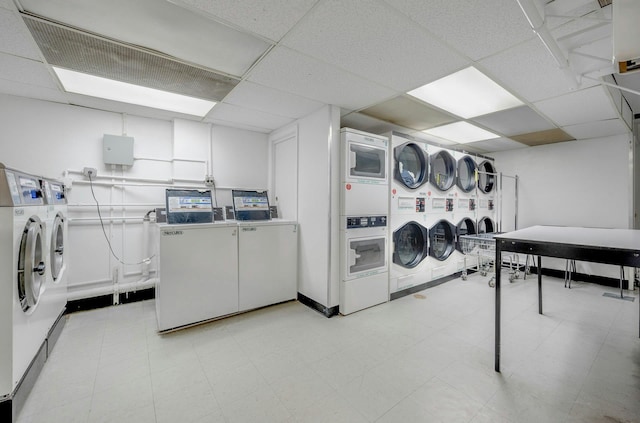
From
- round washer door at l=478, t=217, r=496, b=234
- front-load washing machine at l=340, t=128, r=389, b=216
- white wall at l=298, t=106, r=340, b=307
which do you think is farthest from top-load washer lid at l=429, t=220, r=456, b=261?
white wall at l=298, t=106, r=340, b=307

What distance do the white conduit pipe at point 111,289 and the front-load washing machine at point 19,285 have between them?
101 centimetres

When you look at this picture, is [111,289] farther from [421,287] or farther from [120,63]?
[421,287]

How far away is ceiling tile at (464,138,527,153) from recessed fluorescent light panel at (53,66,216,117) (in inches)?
180

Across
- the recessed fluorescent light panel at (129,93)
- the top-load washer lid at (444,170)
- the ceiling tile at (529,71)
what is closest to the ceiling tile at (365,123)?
the top-load washer lid at (444,170)

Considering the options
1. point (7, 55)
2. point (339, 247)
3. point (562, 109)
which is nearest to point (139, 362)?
point (339, 247)

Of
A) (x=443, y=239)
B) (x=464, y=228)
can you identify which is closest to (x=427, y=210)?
(x=443, y=239)

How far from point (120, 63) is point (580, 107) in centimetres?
476

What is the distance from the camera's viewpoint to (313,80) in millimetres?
2363

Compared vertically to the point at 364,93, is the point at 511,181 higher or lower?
lower

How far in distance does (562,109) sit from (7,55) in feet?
17.7

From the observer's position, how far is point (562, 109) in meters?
3.07

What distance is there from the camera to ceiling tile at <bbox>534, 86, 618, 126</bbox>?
269 centimetres

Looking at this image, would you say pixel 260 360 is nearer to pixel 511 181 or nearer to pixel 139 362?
pixel 139 362

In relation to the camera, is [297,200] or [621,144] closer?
[297,200]
